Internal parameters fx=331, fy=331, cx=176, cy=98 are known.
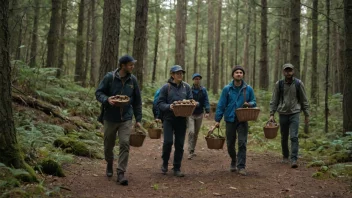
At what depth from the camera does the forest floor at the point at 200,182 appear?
5.80 meters

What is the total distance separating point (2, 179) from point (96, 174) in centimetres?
248

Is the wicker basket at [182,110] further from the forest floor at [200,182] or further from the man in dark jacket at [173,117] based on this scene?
the forest floor at [200,182]

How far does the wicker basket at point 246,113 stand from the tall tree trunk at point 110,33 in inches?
223

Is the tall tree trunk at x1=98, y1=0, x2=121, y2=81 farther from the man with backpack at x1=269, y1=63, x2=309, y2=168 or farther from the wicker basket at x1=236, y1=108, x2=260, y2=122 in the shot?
the wicker basket at x1=236, y1=108, x2=260, y2=122

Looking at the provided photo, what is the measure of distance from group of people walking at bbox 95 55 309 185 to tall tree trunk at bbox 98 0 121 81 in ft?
10.3

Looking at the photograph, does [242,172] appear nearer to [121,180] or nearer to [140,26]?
[121,180]

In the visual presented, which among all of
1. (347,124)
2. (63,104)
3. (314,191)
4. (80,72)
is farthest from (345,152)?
(80,72)

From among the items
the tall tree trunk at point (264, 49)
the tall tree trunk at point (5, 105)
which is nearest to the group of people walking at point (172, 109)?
the tall tree trunk at point (5, 105)

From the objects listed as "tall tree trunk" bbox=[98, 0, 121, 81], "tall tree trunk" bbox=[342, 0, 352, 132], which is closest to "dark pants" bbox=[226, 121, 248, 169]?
"tall tree trunk" bbox=[342, 0, 352, 132]

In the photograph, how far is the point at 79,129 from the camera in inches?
393

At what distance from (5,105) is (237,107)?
461 cm

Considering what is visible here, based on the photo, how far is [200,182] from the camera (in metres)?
6.78

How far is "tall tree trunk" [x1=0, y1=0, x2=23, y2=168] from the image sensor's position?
4.82m

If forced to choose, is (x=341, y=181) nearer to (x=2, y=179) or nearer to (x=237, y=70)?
(x=237, y=70)
